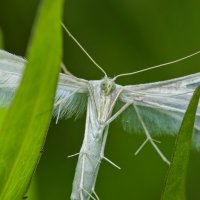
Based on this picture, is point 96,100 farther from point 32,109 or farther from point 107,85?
point 32,109

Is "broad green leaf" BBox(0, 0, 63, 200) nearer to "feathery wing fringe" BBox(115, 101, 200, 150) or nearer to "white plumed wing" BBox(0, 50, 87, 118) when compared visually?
"white plumed wing" BBox(0, 50, 87, 118)

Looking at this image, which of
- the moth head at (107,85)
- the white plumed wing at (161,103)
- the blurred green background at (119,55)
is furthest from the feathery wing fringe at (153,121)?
the blurred green background at (119,55)

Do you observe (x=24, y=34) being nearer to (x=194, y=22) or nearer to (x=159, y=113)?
(x=194, y=22)

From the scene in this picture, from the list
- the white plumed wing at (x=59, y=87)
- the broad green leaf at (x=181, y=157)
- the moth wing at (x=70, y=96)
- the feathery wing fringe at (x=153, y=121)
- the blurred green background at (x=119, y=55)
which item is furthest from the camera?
the blurred green background at (x=119, y=55)

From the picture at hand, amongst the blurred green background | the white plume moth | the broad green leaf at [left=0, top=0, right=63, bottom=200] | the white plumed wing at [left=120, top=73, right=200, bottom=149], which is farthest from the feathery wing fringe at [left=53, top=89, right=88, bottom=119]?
the blurred green background

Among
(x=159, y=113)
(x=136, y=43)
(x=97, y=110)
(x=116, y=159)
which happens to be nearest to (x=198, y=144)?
(x=159, y=113)

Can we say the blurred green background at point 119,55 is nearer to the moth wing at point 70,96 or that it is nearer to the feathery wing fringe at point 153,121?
the feathery wing fringe at point 153,121

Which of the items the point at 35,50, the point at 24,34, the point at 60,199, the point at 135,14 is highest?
the point at 135,14
